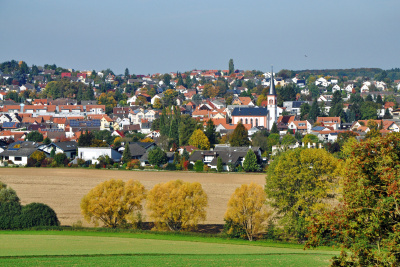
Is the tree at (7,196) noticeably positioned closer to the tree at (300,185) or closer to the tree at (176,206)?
the tree at (176,206)

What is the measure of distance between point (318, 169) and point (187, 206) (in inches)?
207

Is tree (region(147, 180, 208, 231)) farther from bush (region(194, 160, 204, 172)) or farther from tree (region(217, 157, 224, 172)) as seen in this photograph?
bush (region(194, 160, 204, 172))

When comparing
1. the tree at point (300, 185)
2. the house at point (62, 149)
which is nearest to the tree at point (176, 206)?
the tree at point (300, 185)

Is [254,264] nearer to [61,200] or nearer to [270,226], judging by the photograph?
[270,226]

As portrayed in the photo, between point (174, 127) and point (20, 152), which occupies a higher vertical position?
point (174, 127)

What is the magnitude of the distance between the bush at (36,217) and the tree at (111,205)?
51.5 inches

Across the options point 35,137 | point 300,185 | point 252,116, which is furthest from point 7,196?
point 252,116

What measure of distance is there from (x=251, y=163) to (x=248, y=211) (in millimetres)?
22461

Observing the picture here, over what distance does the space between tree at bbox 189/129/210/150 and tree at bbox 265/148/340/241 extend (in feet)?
106

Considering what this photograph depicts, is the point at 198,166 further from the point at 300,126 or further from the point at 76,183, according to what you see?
→ the point at 300,126

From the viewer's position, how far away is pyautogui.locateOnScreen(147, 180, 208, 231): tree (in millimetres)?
23688

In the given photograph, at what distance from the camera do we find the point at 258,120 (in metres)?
76.9

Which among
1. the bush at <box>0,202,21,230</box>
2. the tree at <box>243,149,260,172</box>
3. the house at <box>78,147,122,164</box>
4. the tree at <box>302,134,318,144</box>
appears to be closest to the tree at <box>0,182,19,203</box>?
the bush at <box>0,202,21,230</box>

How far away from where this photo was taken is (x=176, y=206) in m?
23.8
